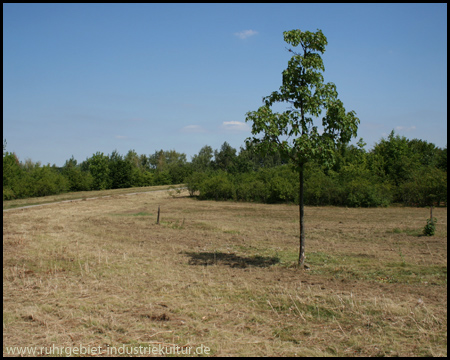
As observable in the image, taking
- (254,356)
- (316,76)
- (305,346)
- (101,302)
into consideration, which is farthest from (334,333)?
(316,76)

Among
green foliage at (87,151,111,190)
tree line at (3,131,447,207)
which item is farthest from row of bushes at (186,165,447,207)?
green foliage at (87,151,111,190)

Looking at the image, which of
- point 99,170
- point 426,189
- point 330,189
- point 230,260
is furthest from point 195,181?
point 230,260

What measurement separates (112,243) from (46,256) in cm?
261

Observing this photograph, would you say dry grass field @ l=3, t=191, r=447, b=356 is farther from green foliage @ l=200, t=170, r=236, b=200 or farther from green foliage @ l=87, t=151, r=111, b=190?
green foliage @ l=87, t=151, r=111, b=190

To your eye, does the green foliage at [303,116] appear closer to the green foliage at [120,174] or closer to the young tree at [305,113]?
the young tree at [305,113]

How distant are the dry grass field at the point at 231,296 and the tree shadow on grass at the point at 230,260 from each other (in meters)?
0.03

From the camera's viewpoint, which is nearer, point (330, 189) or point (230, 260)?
point (230, 260)

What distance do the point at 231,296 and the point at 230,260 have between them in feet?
10.4

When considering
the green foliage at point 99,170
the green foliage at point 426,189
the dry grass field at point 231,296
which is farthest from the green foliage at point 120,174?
the dry grass field at point 231,296

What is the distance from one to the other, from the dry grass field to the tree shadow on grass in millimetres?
30

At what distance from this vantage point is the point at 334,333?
5359 mm

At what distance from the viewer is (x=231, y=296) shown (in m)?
7.10

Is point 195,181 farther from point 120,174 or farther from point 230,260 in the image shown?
point 230,260

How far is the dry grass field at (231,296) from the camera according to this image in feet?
16.9
